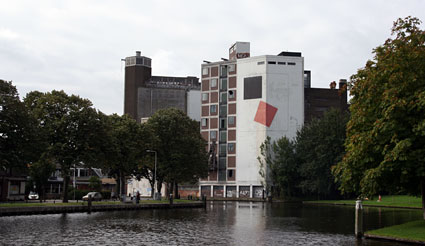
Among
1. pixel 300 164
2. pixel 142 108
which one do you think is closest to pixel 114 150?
pixel 300 164

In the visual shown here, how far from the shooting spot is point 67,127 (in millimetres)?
66312

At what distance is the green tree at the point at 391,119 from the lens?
3023cm

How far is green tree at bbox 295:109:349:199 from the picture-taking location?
10500cm

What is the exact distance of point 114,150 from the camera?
7162 centimetres

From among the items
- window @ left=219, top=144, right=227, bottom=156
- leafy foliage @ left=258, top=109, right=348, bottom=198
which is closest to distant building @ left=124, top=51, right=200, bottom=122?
window @ left=219, top=144, right=227, bottom=156

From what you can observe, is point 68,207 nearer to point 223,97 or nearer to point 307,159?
point 307,159

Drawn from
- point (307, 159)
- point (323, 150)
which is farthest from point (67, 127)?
point (307, 159)

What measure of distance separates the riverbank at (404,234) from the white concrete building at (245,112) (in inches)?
4100

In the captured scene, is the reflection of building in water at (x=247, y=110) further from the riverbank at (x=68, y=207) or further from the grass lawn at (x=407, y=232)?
the grass lawn at (x=407, y=232)

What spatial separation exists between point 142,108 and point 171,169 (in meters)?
88.0

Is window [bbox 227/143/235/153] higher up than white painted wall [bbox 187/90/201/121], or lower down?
lower down

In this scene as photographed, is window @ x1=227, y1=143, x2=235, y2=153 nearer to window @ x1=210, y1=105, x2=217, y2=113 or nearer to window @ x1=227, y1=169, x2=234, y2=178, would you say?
window @ x1=227, y1=169, x2=234, y2=178

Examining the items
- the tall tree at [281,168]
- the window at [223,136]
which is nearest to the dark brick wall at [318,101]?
the tall tree at [281,168]

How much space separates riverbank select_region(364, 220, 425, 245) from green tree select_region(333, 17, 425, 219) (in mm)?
2791
